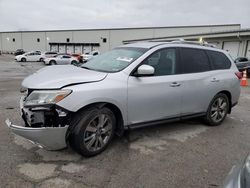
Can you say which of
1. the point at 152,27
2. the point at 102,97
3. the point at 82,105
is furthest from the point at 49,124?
the point at 152,27

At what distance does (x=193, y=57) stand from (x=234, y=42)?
23092 millimetres

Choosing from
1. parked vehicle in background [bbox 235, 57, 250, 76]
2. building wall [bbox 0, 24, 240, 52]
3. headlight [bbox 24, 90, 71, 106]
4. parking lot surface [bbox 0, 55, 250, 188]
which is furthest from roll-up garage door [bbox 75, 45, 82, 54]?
headlight [bbox 24, 90, 71, 106]

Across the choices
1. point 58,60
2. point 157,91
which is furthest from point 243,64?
point 58,60

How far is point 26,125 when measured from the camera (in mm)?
3004

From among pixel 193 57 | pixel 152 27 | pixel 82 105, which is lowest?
pixel 82 105

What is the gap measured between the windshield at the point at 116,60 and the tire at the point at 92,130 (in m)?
0.80

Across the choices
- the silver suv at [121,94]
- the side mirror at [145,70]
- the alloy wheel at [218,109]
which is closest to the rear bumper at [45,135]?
→ the silver suv at [121,94]

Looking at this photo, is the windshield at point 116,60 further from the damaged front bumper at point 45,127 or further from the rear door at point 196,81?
the damaged front bumper at point 45,127

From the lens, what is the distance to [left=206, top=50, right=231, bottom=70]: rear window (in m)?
4.77

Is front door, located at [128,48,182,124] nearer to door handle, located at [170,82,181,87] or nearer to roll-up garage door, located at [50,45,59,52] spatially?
door handle, located at [170,82,181,87]

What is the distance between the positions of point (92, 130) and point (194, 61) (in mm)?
2518

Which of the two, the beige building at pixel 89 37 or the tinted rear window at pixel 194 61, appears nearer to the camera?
the tinted rear window at pixel 194 61

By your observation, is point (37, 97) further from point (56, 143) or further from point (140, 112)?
point (140, 112)

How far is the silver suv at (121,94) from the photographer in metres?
2.90
